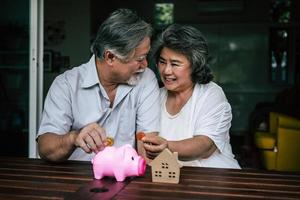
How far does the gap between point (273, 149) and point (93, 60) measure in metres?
2.99

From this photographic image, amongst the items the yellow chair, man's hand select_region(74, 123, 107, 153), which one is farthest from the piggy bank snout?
the yellow chair

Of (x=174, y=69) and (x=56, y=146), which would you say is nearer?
(x=56, y=146)

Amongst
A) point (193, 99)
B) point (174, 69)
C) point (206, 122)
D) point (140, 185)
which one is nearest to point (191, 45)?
point (174, 69)

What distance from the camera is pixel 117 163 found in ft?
4.90

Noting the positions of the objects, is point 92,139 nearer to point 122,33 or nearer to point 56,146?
point 56,146

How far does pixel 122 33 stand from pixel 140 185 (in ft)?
2.08

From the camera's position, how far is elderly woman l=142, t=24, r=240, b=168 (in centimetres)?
205

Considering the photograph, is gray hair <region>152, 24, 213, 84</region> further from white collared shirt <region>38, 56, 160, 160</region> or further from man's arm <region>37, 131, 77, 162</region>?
man's arm <region>37, 131, 77, 162</region>

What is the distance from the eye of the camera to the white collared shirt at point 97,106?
197 cm

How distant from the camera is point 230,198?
1328mm

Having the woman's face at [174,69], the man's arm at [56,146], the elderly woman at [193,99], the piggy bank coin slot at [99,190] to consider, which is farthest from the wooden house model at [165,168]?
the woman's face at [174,69]

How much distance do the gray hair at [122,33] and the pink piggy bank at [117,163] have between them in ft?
1.60

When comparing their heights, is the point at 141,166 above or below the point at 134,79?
below

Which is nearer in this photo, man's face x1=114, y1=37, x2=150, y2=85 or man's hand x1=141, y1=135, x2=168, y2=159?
man's hand x1=141, y1=135, x2=168, y2=159
